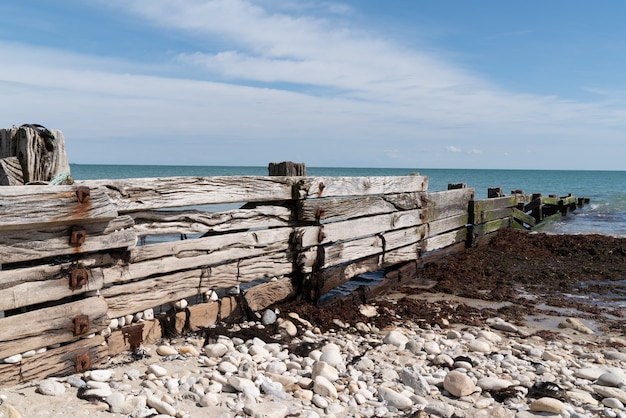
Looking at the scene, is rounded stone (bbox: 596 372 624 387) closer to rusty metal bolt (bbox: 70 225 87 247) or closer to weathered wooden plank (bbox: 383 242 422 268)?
weathered wooden plank (bbox: 383 242 422 268)

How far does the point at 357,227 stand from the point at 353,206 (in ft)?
1.05

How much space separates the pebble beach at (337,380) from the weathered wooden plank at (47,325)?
315mm

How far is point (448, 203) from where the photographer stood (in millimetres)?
10273

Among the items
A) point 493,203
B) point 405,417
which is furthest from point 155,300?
point 493,203

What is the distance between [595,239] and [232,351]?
1111 centimetres

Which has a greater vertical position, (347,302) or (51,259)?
(51,259)

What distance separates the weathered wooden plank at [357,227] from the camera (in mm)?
6488

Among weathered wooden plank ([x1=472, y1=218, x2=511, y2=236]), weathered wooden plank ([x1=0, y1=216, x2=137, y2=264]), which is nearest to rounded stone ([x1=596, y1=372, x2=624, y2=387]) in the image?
weathered wooden plank ([x1=0, y1=216, x2=137, y2=264])

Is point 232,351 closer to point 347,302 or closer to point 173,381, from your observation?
point 173,381

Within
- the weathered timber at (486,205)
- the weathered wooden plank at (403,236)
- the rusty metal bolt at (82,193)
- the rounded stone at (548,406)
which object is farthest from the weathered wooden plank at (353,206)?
the rounded stone at (548,406)

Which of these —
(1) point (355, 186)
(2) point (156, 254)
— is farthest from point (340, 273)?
(2) point (156, 254)

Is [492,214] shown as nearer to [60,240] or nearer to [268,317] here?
[268,317]

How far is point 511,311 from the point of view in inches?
287

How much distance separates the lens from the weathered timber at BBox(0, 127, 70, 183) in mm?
4203
